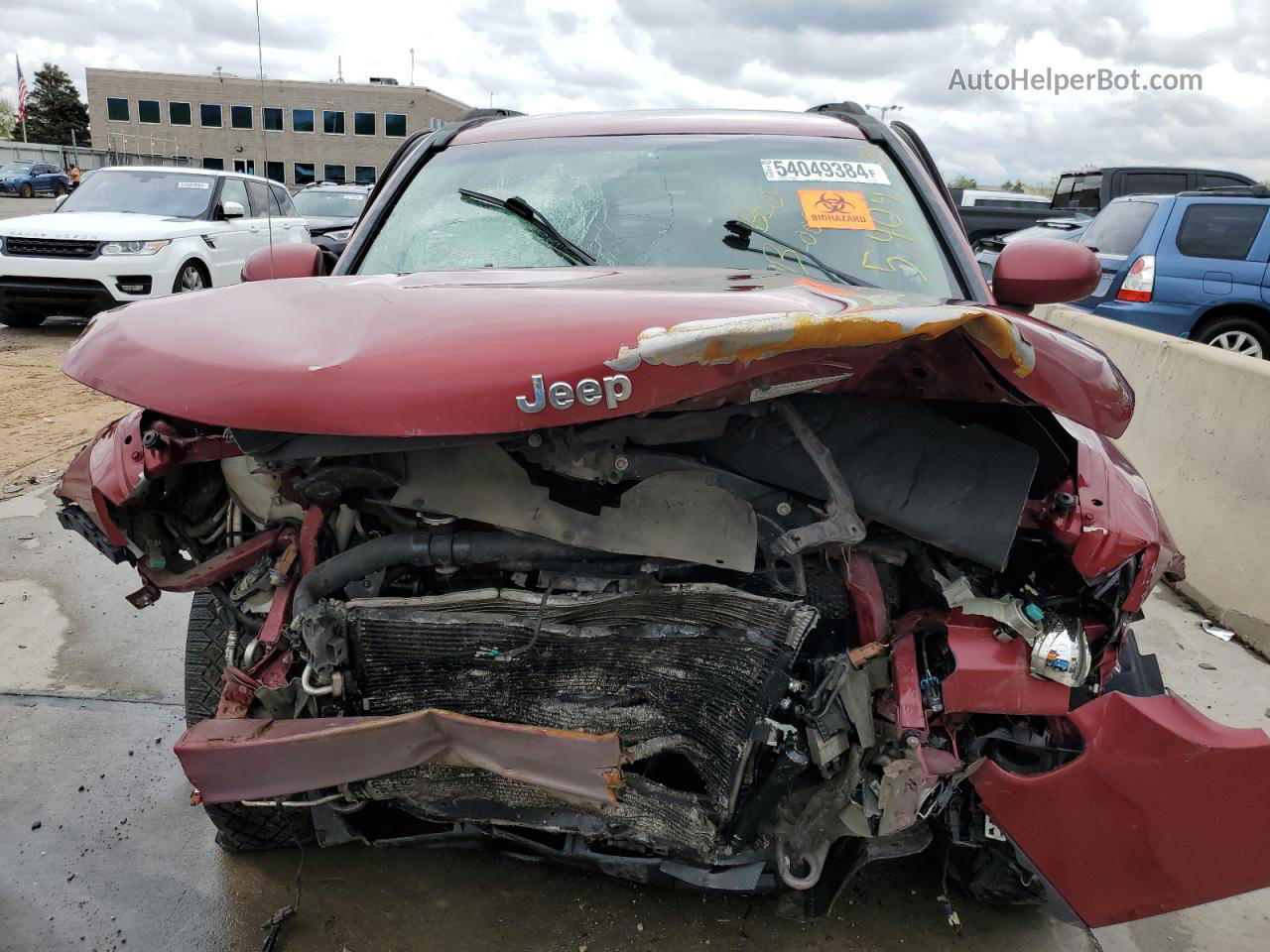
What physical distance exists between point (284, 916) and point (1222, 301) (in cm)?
839

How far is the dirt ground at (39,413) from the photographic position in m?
5.62

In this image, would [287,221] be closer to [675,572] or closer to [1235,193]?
[1235,193]

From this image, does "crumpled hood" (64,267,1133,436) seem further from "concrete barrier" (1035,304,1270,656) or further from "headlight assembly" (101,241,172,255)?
"headlight assembly" (101,241,172,255)

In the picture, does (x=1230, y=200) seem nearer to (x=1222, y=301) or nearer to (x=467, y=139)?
(x=1222, y=301)

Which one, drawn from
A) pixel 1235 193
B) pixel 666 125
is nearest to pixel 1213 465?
pixel 666 125

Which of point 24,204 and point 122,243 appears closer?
point 122,243

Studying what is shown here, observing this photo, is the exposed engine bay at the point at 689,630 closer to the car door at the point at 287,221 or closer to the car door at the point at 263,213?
the car door at the point at 287,221

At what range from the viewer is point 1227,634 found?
4.02m

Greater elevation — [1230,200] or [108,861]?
[1230,200]

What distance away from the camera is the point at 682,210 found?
2.76 metres

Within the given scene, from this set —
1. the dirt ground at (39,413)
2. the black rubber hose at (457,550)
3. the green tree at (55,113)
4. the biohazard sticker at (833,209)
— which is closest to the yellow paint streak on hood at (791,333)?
the black rubber hose at (457,550)

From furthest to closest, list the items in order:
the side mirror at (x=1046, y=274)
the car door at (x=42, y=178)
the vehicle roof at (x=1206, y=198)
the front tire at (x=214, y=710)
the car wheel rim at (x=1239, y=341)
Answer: the car door at (x=42, y=178) → the vehicle roof at (x=1206, y=198) → the car wheel rim at (x=1239, y=341) → the side mirror at (x=1046, y=274) → the front tire at (x=214, y=710)

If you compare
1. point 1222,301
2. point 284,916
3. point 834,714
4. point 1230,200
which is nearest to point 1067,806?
point 834,714

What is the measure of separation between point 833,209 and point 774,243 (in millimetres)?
268
